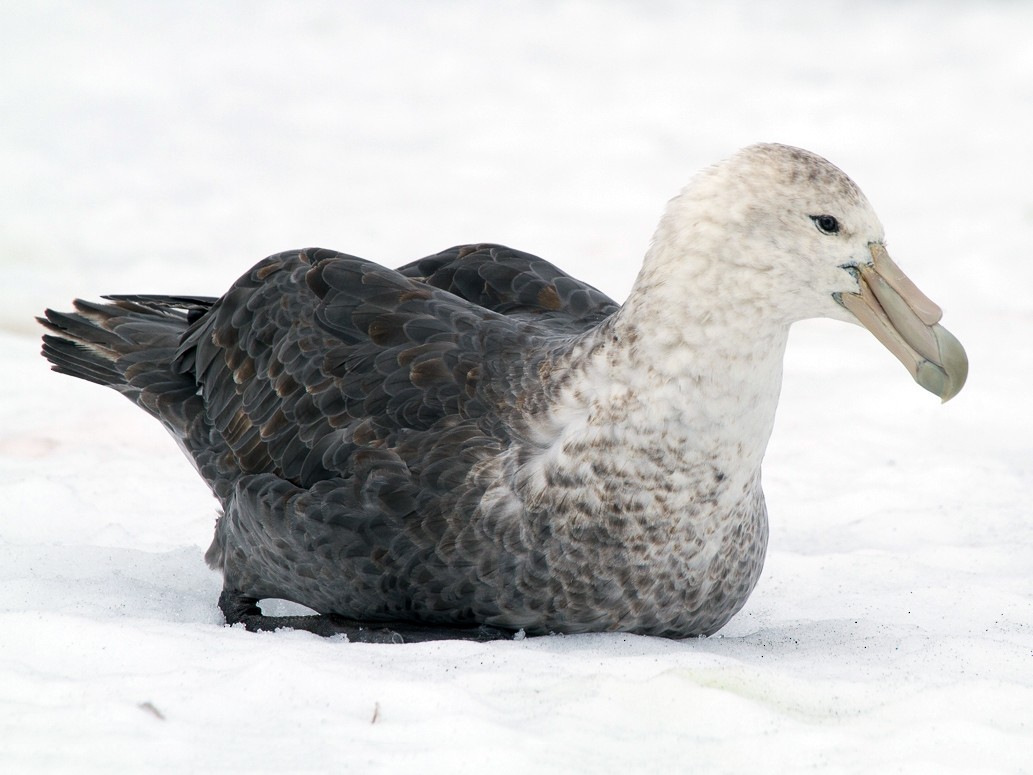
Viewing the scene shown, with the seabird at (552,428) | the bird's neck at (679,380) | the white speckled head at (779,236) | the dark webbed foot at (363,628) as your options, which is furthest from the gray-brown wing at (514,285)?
the dark webbed foot at (363,628)

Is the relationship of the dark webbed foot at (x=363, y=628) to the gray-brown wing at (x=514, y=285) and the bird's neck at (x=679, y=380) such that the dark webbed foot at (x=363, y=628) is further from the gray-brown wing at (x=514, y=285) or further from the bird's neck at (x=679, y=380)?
the gray-brown wing at (x=514, y=285)

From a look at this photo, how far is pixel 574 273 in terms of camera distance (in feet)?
31.3

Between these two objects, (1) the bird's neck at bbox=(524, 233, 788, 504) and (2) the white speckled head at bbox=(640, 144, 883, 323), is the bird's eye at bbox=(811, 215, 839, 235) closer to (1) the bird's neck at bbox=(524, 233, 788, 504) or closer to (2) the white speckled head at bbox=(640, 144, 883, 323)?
→ (2) the white speckled head at bbox=(640, 144, 883, 323)

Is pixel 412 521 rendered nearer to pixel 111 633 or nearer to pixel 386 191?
pixel 111 633

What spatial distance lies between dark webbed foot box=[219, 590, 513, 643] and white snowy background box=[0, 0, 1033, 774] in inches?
4.3

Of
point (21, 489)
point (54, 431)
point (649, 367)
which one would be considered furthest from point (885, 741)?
point (54, 431)

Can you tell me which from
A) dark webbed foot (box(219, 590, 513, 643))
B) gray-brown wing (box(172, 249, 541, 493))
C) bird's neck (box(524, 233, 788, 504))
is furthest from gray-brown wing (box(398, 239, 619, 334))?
dark webbed foot (box(219, 590, 513, 643))

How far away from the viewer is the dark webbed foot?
3.78 m

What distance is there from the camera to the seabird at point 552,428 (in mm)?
3512

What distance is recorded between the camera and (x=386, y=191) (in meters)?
11.3

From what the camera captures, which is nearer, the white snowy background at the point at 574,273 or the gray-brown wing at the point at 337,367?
the white snowy background at the point at 574,273

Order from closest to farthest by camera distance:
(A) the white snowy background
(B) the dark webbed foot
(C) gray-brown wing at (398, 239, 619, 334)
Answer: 1. (A) the white snowy background
2. (B) the dark webbed foot
3. (C) gray-brown wing at (398, 239, 619, 334)

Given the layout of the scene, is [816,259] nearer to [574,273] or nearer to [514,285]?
[514,285]

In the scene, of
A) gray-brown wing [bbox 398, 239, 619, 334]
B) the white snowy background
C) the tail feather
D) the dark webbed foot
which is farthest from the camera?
the tail feather
